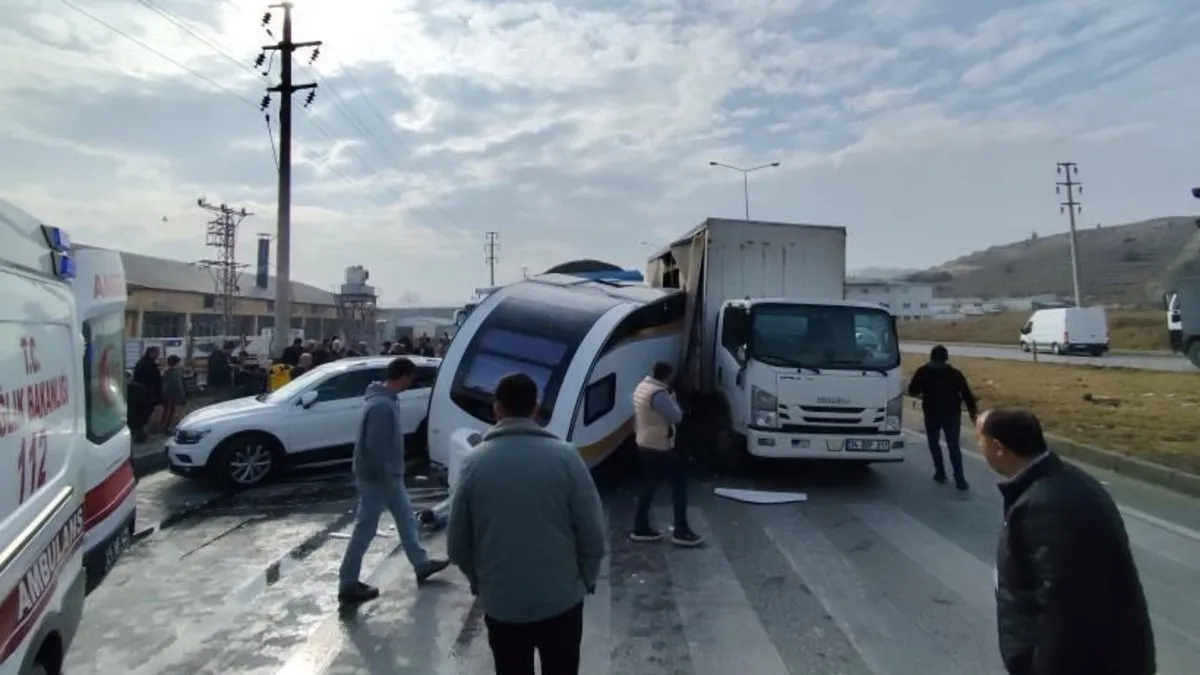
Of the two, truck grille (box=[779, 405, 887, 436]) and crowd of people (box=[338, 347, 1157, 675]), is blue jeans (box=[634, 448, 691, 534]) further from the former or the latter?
crowd of people (box=[338, 347, 1157, 675])

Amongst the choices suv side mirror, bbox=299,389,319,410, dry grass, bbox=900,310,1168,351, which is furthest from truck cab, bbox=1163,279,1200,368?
suv side mirror, bbox=299,389,319,410

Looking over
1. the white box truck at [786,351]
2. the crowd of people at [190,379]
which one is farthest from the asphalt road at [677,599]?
the crowd of people at [190,379]

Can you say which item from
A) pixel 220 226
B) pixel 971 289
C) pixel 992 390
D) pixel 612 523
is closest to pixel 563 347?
pixel 612 523

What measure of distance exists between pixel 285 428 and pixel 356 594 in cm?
556

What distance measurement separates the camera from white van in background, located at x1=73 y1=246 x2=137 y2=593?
4.85 m

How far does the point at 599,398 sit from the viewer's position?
9.79m

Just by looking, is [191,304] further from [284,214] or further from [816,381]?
[816,381]

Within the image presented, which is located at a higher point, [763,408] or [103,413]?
[103,413]

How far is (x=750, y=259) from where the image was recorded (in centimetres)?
1210

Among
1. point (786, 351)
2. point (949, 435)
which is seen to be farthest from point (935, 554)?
point (786, 351)

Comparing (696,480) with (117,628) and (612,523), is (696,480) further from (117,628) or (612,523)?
(117,628)

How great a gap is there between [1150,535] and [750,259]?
6097mm

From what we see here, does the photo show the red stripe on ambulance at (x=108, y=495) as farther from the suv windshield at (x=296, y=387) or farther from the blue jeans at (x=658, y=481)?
the suv windshield at (x=296, y=387)

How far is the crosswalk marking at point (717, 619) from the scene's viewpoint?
4822 millimetres
